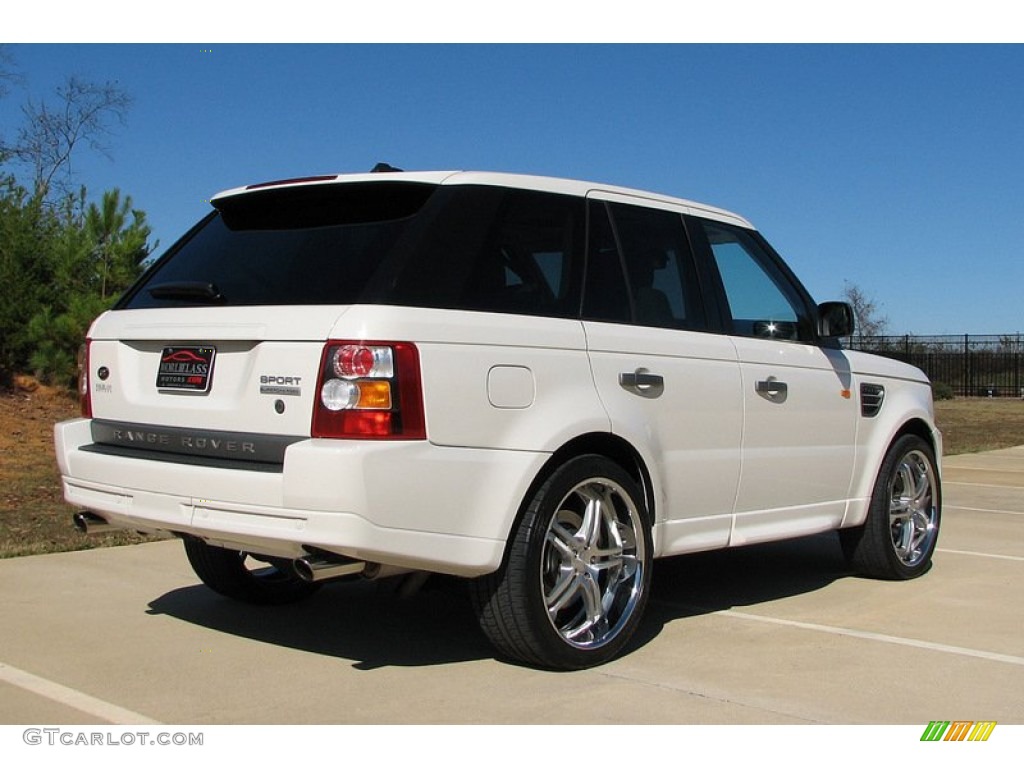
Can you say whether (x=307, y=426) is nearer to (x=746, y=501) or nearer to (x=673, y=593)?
(x=746, y=501)

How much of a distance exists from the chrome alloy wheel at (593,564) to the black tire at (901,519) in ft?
7.22

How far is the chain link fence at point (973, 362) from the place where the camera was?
1378 inches

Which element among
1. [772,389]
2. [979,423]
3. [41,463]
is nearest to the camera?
[772,389]

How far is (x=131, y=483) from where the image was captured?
456cm

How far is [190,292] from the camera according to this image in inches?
184

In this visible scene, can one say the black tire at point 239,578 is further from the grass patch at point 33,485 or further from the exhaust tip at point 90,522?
the exhaust tip at point 90,522

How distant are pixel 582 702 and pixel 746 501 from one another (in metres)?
1.71

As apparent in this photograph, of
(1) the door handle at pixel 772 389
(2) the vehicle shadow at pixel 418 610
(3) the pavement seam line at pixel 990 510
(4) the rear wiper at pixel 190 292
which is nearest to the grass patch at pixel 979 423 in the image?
(3) the pavement seam line at pixel 990 510

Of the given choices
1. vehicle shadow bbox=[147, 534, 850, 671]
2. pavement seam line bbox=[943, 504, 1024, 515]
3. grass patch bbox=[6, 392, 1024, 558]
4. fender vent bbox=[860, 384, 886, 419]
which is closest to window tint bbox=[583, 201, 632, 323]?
vehicle shadow bbox=[147, 534, 850, 671]

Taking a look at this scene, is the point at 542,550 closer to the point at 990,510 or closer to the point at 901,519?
the point at 901,519

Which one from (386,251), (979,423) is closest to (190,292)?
(386,251)

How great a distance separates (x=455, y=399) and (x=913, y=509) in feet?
12.3

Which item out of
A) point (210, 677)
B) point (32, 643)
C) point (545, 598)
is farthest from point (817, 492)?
point (32, 643)

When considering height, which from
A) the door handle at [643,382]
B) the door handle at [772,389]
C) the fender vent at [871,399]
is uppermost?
the door handle at [643,382]
